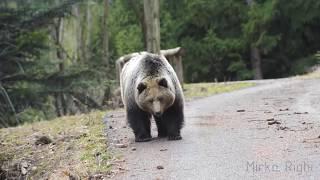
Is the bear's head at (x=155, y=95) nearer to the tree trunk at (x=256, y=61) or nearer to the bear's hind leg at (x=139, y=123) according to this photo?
the bear's hind leg at (x=139, y=123)

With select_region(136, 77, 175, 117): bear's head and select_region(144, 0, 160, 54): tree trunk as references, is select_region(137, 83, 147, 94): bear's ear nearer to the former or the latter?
select_region(136, 77, 175, 117): bear's head

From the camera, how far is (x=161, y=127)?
411 inches

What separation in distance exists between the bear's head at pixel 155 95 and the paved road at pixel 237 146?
0.61m

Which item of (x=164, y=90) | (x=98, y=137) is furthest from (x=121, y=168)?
(x=98, y=137)

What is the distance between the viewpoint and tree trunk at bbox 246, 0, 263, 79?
37.7m

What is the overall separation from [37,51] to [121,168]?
621 inches

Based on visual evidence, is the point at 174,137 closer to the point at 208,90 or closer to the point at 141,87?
the point at 141,87

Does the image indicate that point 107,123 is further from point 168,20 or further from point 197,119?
point 168,20

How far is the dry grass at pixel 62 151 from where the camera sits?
27.5 ft

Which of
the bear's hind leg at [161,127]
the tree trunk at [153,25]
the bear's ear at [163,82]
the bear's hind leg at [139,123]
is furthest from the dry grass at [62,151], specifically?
the tree trunk at [153,25]

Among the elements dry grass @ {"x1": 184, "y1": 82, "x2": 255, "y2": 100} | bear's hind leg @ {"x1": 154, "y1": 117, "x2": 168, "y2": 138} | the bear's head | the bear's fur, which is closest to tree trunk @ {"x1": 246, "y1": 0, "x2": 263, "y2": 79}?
dry grass @ {"x1": 184, "y1": 82, "x2": 255, "y2": 100}

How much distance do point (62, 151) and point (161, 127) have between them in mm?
1731

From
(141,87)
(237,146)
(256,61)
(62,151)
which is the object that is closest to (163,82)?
(141,87)

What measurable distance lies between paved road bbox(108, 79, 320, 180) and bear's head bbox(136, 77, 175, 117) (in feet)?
1.99
